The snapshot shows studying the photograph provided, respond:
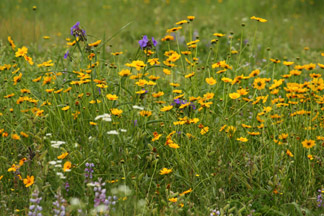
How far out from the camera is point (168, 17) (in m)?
7.63

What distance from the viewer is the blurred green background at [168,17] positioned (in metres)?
6.81

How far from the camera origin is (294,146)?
102 inches

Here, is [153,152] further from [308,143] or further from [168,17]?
[168,17]

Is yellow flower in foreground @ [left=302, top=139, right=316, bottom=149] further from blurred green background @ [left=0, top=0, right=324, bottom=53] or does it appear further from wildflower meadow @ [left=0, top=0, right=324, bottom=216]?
blurred green background @ [left=0, top=0, right=324, bottom=53]

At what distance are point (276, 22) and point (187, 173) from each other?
242 inches

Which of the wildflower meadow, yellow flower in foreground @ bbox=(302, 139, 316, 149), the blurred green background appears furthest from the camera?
the blurred green background

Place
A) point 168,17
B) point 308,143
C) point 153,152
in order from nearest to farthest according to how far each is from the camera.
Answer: point 153,152
point 308,143
point 168,17

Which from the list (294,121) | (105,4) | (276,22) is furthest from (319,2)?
(294,121)

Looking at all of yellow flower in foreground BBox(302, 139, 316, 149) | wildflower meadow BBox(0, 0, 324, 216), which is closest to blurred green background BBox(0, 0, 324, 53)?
wildflower meadow BBox(0, 0, 324, 216)

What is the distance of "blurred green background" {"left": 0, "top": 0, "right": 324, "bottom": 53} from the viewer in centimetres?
681

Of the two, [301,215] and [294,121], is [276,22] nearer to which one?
[294,121]

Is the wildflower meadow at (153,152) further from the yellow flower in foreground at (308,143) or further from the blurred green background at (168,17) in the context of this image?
the blurred green background at (168,17)

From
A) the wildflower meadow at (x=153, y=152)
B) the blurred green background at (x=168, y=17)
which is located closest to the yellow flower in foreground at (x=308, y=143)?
the wildflower meadow at (x=153, y=152)

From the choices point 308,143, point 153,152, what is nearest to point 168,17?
point 308,143
